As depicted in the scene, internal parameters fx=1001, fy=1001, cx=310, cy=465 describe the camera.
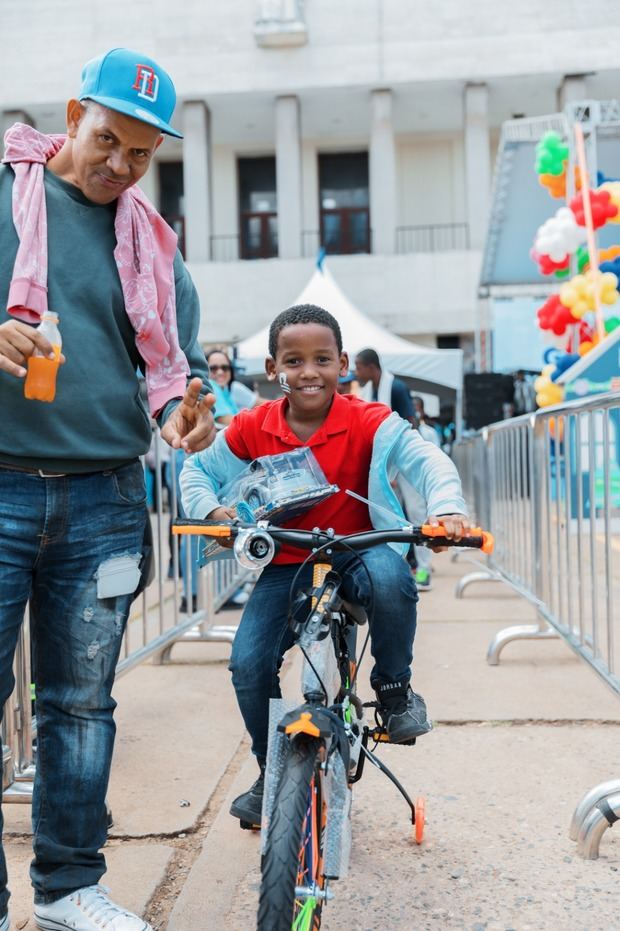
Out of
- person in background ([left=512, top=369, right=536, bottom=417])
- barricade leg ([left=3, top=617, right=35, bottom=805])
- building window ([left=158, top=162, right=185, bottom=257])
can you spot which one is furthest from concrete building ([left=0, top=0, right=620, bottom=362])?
barricade leg ([left=3, top=617, right=35, bottom=805])

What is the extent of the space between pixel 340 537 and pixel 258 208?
27.1 meters

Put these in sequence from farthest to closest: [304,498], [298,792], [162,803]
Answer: [162,803] < [304,498] < [298,792]

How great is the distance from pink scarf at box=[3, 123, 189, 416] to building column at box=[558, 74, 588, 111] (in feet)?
80.7

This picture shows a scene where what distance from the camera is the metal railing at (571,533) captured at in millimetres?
3680

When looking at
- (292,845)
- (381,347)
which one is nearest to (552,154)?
(381,347)

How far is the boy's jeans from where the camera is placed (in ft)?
8.96

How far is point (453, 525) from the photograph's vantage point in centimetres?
234

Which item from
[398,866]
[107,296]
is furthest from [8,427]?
[398,866]

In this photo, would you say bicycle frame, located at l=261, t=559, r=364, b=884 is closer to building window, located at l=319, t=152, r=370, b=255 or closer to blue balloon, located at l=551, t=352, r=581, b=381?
blue balloon, located at l=551, t=352, r=581, b=381

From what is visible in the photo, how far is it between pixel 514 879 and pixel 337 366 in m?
1.52

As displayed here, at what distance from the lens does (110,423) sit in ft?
7.96

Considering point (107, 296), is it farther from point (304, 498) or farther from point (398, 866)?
point (398, 866)

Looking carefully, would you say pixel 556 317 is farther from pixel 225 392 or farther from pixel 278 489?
pixel 278 489

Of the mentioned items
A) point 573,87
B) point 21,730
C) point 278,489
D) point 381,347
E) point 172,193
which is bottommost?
point 21,730
